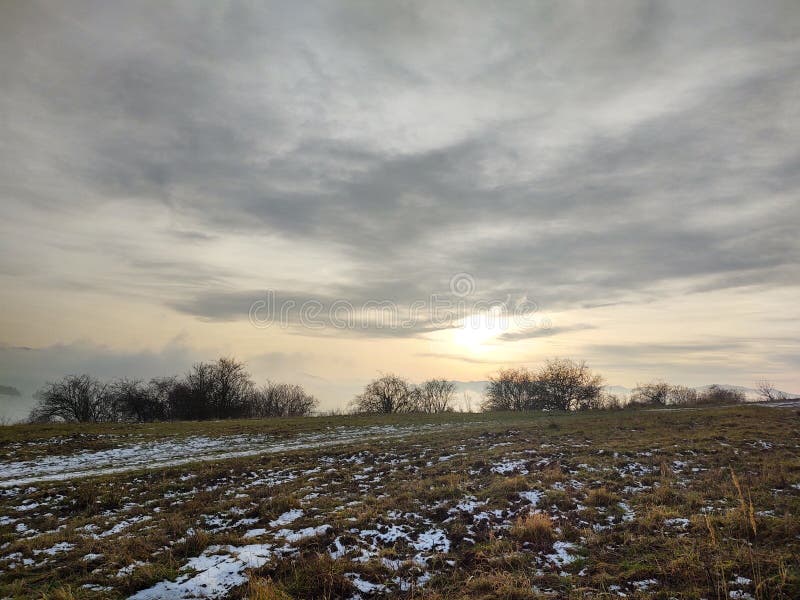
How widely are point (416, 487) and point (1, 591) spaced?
990 cm

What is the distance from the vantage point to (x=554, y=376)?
7838 cm

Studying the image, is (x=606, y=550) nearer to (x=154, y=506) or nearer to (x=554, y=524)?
(x=554, y=524)

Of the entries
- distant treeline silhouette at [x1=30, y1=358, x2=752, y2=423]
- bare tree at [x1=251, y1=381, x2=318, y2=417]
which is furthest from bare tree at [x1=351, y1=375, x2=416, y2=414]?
bare tree at [x1=251, y1=381, x2=318, y2=417]

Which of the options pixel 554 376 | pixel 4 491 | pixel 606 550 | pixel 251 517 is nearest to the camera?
pixel 606 550

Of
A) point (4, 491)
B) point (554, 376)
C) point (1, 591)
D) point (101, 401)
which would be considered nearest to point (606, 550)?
point (1, 591)

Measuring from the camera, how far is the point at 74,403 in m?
86.5

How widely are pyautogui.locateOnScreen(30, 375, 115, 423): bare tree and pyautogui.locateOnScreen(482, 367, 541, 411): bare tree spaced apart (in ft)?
279

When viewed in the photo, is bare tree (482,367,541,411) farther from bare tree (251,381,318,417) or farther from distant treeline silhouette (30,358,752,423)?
bare tree (251,381,318,417)

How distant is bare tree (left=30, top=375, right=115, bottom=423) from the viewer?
84.9 meters

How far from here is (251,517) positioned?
11.3 m

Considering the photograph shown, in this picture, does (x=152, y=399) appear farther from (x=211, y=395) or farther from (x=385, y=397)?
(x=385, y=397)

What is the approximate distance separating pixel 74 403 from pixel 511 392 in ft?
311

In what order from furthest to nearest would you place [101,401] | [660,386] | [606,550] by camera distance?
1. [660,386]
2. [101,401]
3. [606,550]

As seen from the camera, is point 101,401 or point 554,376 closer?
point 554,376
